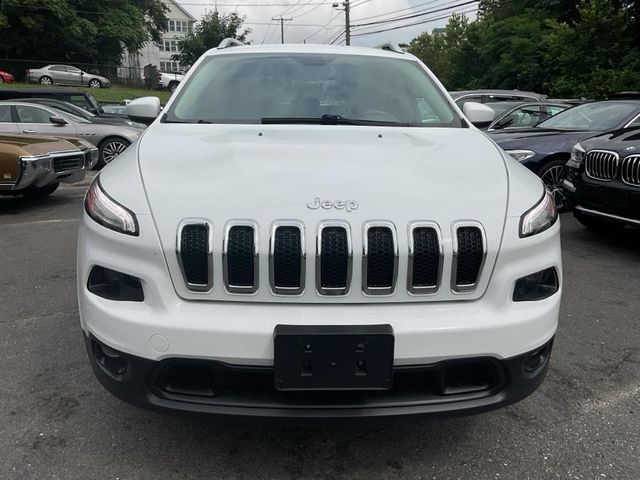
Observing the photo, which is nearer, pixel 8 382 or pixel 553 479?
pixel 553 479

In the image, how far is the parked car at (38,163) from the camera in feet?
23.3

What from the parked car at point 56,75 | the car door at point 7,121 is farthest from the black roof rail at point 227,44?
the parked car at point 56,75

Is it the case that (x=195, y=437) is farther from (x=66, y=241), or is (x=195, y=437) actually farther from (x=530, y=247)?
(x=66, y=241)

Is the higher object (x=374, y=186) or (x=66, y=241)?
(x=374, y=186)

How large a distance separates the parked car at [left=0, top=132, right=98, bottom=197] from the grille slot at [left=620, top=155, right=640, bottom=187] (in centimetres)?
670

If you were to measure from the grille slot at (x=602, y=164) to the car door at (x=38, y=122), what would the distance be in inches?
390

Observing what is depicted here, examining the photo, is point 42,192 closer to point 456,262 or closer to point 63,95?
point 456,262

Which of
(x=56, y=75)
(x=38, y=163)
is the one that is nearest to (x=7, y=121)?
(x=38, y=163)

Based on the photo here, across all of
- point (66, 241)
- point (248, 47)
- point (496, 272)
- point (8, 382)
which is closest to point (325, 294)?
point (496, 272)

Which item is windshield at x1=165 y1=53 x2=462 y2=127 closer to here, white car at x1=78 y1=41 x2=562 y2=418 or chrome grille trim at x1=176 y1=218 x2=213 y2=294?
white car at x1=78 y1=41 x2=562 y2=418

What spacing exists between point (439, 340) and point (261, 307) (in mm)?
628

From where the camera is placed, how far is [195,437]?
99.3 inches

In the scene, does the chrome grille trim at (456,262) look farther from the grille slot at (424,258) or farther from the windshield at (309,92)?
the windshield at (309,92)

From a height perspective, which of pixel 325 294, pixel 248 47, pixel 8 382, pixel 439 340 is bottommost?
pixel 8 382
